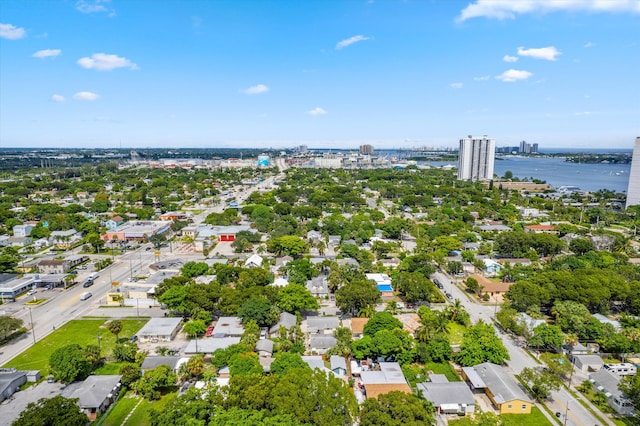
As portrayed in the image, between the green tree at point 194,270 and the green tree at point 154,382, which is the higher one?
Result: the green tree at point 194,270

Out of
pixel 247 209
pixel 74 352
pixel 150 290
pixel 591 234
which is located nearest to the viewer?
pixel 74 352

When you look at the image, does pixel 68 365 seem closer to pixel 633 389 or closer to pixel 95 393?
pixel 95 393

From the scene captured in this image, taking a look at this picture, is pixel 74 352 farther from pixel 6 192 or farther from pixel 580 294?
pixel 6 192

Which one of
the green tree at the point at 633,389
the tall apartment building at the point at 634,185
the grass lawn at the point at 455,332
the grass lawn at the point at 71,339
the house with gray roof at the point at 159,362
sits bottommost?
the grass lawn at the point at 71,339

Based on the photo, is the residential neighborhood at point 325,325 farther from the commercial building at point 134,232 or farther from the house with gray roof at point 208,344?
the commercial building at point 134,232

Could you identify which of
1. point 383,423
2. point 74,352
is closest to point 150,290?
point 74,352

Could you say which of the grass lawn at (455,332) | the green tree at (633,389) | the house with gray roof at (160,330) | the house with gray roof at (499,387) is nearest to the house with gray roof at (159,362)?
the house with gray roof at (160,330)
